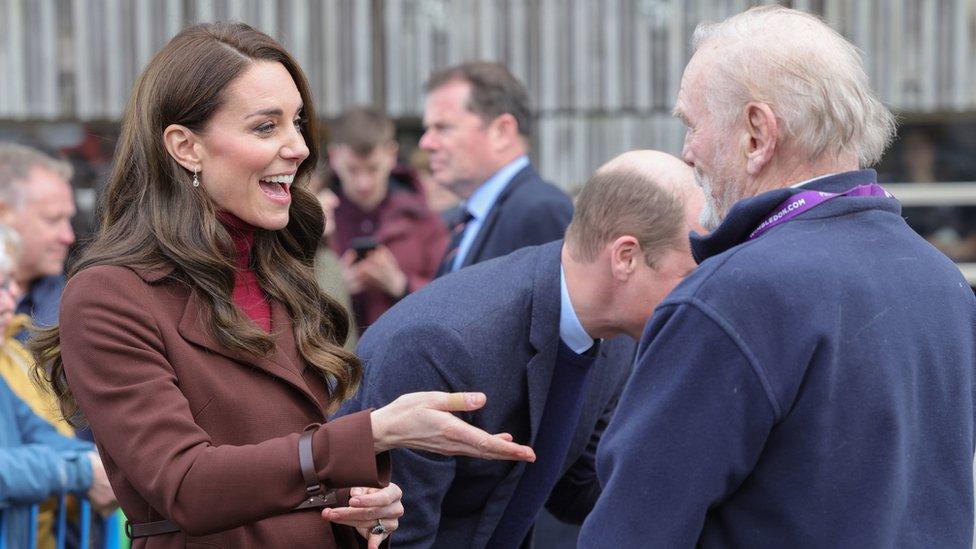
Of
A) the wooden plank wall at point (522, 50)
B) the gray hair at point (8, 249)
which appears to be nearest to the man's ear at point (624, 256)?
the gray hair at point (8, 249)

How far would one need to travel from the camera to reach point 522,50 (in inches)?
252

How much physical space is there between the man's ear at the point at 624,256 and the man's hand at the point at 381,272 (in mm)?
2824

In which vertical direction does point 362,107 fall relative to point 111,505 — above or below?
above

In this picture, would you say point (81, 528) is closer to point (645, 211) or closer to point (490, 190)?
point (645, 211)

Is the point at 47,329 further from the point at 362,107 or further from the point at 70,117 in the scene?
the point at 70,117

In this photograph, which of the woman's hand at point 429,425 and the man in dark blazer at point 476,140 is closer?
the woman's hand at point 429,425

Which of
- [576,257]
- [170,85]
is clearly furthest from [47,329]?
[576,257]

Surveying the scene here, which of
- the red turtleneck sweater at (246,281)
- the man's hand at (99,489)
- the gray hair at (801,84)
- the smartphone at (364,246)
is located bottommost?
the man's hand at (99,489)

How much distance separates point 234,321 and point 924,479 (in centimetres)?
125

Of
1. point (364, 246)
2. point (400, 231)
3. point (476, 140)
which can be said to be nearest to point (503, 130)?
point (476, 140)

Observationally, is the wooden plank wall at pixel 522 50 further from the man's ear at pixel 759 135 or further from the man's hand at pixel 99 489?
the man's ear at pixel 759 135

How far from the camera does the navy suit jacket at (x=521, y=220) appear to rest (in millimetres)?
4863

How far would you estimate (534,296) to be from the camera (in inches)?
115

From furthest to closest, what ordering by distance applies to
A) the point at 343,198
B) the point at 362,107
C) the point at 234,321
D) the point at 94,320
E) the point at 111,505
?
the point at 343,198, the point at 362,107, the point at 111,505, the point at 234,321, the point at 94,320
